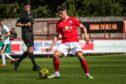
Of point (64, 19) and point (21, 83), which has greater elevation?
point (64, 19)

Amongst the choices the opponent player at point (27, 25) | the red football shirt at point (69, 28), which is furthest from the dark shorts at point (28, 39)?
the red football shirt at point (69, 28)

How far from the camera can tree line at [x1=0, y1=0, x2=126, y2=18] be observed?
53.1 meters

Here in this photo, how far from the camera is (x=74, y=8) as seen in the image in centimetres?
5266

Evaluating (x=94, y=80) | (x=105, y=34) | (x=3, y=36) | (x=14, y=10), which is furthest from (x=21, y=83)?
(x=14, y=10)

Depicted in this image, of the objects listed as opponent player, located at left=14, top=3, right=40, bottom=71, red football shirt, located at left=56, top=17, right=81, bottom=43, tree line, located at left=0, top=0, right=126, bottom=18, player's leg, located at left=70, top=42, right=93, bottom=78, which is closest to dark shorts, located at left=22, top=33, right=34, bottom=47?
opponent player, located at left=14, top=3, right=40, bottom=71

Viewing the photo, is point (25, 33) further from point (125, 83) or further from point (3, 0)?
point (3, 0)

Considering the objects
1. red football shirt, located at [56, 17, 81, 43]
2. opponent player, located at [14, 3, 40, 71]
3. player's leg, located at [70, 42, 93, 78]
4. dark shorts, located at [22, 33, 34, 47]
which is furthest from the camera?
dark shorts, located at [22, 33, 34, 47]

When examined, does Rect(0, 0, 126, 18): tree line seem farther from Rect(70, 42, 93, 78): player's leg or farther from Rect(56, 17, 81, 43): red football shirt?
Rect(70, 42, 93, 78): player's leg

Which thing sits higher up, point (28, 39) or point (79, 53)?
point (79, 53)

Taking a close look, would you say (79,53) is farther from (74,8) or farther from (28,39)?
(74,8)

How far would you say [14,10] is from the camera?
5366 centimetres

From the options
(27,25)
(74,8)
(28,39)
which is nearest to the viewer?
(27,25)

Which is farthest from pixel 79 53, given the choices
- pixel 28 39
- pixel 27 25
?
pixel 28 39

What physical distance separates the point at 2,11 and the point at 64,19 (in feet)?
128
